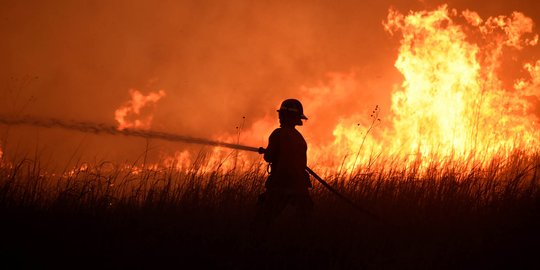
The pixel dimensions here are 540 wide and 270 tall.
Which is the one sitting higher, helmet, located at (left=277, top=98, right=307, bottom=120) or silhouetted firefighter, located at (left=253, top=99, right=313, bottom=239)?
helmet, located at (left=277, top=98, right=307, bottom=120)

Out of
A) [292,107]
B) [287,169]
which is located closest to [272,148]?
[287,169]

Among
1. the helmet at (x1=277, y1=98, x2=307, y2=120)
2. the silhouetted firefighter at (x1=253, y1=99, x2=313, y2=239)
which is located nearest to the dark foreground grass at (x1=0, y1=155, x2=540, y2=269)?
the silhouetted firefighter at (x1=253, y1=99, x2=313, y2=239)

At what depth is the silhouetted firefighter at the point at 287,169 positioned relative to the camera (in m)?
7.58

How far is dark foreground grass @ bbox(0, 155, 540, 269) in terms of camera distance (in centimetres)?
623

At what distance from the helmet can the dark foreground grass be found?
1.76 meters

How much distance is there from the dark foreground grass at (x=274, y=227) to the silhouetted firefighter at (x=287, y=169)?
0.37m

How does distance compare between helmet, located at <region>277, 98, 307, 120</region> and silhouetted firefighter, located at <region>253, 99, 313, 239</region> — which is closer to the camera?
silhouetted firefighter, located at <region>253, 99, 313, 239</region>

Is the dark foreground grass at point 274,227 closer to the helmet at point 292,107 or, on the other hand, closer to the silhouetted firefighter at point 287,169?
the silhouetted firefighter at point 287,169

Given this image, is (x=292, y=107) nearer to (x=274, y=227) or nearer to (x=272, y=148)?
(x=272, y=148)

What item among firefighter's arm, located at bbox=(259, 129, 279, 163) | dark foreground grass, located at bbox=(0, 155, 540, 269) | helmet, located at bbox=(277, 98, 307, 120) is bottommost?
dark foreground grass, located at bbox=(0, 155, 540, 269)

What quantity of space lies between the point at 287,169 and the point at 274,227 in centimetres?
93

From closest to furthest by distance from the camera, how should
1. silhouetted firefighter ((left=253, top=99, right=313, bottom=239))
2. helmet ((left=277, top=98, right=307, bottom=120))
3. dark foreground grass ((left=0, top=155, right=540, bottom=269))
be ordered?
dark foreground grass ((left=0, top=155, right=540, bottom=269)) < silhouetted firefighter ((left=253, top=99, right=313, bottom=239)) < helmet ((left=277, top=98, right=307, bottom=120))

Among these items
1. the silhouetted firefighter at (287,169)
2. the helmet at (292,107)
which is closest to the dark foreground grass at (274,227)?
the silhouetted firefighter at (287,169)

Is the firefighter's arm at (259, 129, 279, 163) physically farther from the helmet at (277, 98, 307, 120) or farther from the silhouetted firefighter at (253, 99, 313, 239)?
the helmet at (277, 98, 307, 120)
